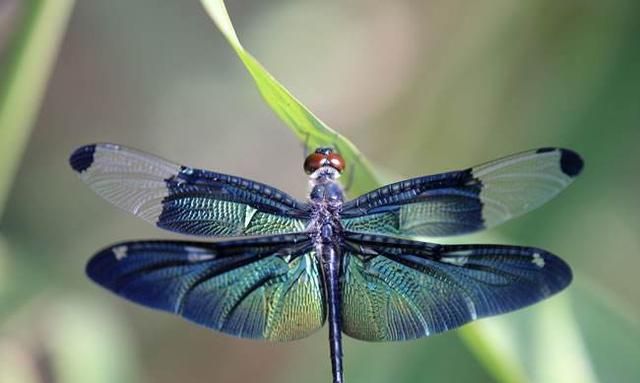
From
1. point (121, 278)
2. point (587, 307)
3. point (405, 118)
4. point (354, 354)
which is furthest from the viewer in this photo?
point (405, 118)

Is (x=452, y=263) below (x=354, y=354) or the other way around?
below

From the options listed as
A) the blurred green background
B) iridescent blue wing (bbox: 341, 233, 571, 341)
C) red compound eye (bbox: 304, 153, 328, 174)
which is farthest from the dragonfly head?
the blurred green background

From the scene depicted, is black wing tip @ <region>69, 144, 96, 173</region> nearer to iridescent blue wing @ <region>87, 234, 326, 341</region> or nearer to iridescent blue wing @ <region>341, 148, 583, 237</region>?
iridescent blue wing @ <region>87, 234, 326, 341</region>

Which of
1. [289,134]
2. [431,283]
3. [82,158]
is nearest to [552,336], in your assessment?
[431,283]

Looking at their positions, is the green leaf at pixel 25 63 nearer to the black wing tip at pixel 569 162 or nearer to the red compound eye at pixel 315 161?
the red compound eye at pixel 315 161

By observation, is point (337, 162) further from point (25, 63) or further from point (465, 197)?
point (25, 63)

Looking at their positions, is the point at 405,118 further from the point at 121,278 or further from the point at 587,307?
the point at 121,278

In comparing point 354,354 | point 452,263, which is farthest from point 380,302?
point 354,354
